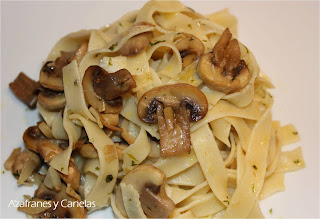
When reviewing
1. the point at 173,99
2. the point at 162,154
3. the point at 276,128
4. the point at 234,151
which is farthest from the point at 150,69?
the point at 276,128

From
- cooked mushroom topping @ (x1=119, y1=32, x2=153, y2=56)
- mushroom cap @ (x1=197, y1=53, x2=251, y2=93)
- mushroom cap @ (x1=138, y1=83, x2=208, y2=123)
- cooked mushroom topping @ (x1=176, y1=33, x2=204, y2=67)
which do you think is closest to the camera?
mushroom cap @ (x1=138, y1=83, x2=208, y2=123)

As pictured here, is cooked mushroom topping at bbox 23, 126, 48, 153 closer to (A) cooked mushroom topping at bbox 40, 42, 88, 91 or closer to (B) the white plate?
(B) the white plate

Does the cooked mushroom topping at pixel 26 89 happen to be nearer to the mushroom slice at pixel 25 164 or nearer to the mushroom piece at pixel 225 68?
the mushroom slice at pixel 25 164

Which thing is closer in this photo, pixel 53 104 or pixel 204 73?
pixel 204 73

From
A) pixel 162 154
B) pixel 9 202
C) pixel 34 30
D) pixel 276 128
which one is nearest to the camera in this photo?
pixel 162 154

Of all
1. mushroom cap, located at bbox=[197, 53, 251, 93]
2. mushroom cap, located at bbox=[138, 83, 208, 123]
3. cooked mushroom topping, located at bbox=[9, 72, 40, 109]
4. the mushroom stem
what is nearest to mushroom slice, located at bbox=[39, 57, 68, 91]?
cooked mushroom topping, located at bbox=[9, 72, 40, 109]

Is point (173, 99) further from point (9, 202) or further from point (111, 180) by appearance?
point (9, 202)
